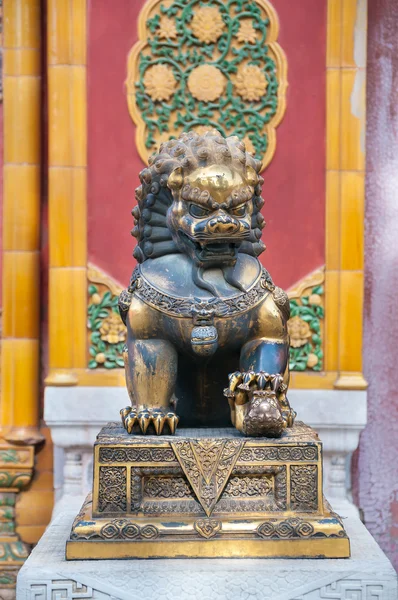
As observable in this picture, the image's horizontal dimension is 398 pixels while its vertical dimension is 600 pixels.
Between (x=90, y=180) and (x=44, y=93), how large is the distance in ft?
1.66

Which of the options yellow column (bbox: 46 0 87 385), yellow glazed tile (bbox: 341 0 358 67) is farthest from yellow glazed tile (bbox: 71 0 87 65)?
yellow glazed tile (bbox: 341 0 358 67)

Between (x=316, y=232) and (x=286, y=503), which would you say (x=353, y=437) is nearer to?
(x=316, y=232)

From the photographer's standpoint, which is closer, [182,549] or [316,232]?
[182,549]

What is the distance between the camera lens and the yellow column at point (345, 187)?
12.5 ft

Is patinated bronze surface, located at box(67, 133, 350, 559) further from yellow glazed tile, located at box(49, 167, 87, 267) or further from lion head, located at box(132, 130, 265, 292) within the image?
yellow glazed tile, located at box(49, 167, 87, 267)

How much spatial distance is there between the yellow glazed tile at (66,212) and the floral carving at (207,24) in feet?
2.69

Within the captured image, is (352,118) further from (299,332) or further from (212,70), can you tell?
(299,332)

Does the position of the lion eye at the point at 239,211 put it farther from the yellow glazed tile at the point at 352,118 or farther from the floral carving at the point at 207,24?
the floral carving at the point at 207,24

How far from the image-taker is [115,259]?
12.8 feet

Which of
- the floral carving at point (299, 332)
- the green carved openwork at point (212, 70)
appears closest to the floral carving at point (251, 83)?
the green carved openwork at point (212, 70)

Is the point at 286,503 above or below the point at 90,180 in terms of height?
below

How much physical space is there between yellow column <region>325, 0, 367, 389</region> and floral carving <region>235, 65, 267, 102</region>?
11.9 inches

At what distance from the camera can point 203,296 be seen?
2.40m

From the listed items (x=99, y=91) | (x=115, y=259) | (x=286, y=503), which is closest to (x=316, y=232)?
(x=115, y=259)
